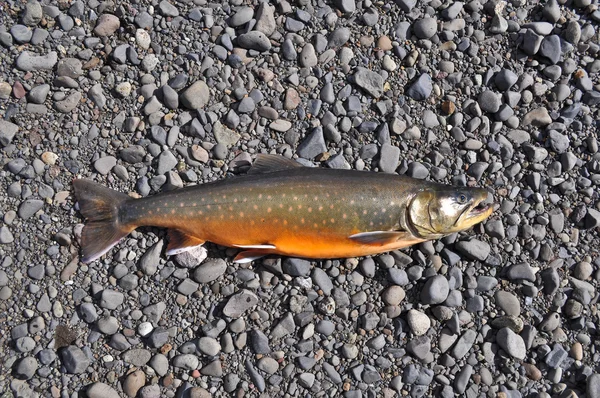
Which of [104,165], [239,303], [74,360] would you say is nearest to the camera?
[74,360]

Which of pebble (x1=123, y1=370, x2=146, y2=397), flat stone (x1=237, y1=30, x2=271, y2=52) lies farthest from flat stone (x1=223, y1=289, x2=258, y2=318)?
flat stone (x1=237, y1=30, x2=271, y2=52)

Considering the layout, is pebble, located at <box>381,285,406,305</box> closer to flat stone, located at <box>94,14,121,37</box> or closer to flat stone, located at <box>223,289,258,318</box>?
flat stone, located at <box>223,289,258,318</box>

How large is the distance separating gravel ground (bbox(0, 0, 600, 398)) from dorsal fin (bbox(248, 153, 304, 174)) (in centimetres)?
26

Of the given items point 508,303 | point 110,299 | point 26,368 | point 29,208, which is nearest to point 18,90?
point 29,208

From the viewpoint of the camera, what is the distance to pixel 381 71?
5008 mm

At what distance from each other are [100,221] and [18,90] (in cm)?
155

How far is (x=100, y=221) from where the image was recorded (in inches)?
179

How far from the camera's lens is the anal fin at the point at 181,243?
450cm

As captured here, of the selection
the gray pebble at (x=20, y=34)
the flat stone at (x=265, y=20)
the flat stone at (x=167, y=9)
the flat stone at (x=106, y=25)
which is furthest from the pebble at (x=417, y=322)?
the gray pebble at (x=20, y=34)

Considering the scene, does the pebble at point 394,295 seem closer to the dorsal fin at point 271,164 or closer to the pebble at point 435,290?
the pebble at point 435,290

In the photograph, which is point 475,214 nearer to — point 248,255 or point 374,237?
point 374,237

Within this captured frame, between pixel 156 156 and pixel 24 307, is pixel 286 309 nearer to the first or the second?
pixel 156 156

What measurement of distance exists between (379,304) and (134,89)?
3.09 meters

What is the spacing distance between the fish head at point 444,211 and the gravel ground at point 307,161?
0.96 feet
